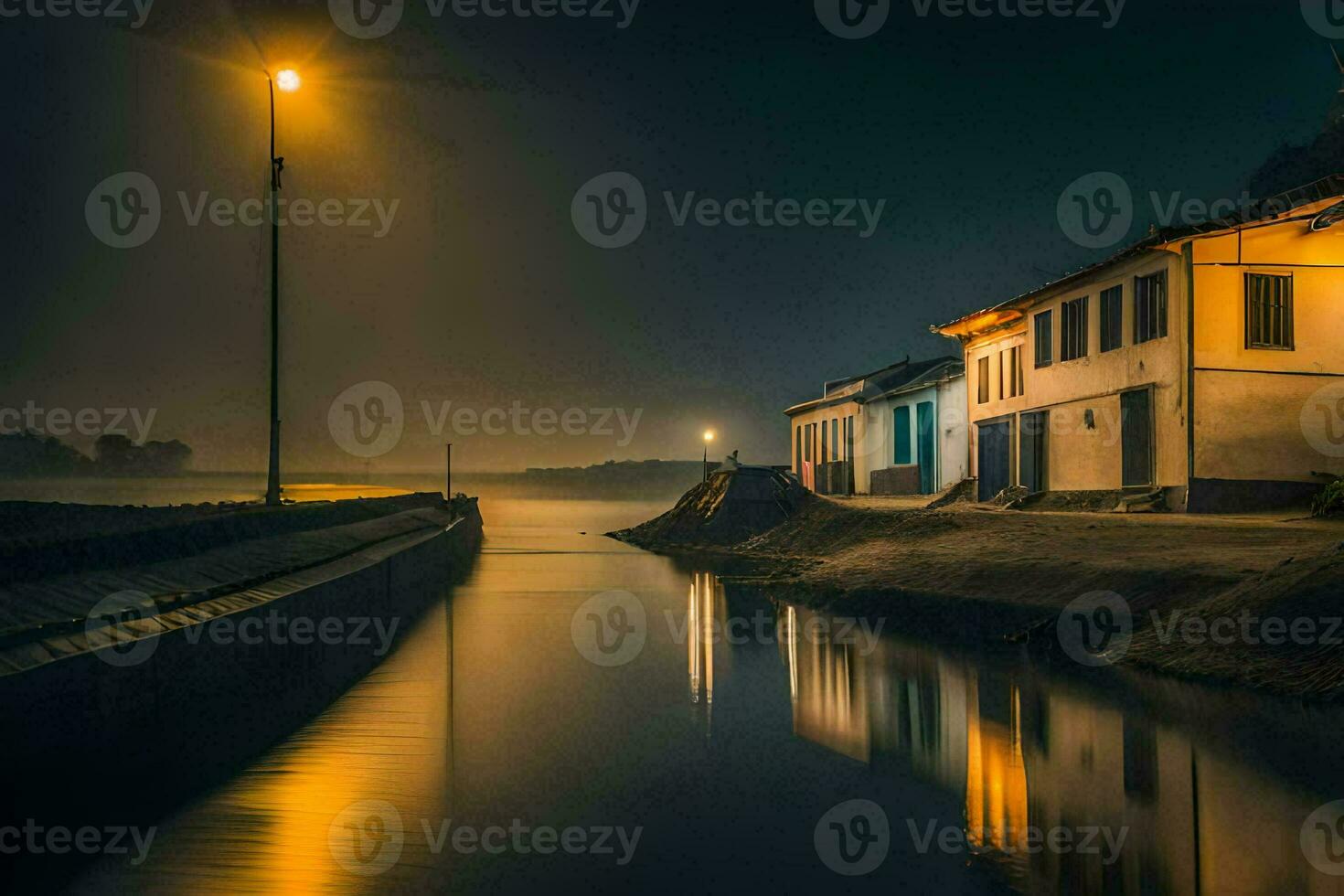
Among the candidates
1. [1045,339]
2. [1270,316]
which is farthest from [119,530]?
[1045,339]

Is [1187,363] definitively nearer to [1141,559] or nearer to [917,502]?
[1141,559]

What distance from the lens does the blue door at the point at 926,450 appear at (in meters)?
42.9

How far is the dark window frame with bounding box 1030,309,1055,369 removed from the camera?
30.0 metres

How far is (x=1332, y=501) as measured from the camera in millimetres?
19969

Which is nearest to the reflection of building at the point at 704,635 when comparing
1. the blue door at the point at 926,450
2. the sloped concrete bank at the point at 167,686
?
the sloped concrete bank at the point at 167,686

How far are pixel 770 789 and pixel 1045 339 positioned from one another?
26338 millimetres

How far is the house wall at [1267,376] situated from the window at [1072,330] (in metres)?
5.14

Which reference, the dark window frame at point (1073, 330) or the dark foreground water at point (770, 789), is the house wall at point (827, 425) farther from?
the dark foreground water at point (770, 789)

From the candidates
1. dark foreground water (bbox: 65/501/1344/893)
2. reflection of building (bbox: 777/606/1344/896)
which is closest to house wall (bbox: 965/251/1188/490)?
dark foreground water (bbox: 65/501/1344/893)

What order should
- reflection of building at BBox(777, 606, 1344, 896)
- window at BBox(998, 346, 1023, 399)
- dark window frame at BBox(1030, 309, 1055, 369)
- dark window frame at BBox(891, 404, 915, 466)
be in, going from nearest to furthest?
reflection of building at BBox(777, 606, 1344, 896)
dark window frame at BBox(1030, 309, 1055, 369)
window at BBox(998, 346, 1023, 399)
dark window frame at BBox(891, 404, 915, 466)

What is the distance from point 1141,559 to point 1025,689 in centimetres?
576

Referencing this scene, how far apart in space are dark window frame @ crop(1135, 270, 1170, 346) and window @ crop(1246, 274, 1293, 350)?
5.30 ft

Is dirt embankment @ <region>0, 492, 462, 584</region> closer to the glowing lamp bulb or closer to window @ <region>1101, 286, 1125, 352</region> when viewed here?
the glowing lamp bulb

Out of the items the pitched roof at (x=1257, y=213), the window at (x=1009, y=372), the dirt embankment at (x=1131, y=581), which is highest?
the pitched roof at (x=1257, y=213)
